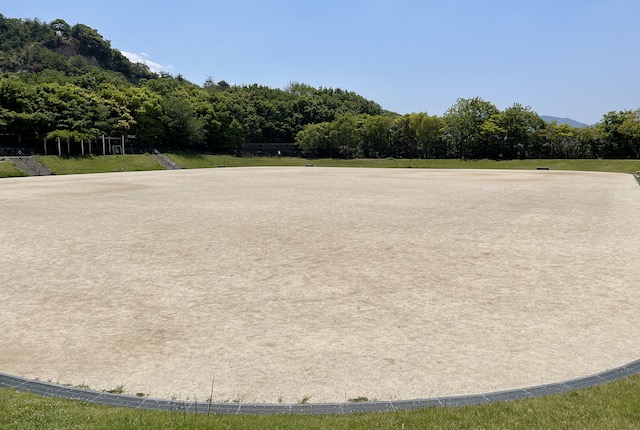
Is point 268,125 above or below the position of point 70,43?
below

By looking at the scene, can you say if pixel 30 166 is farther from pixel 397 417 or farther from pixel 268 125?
pixel 397 417

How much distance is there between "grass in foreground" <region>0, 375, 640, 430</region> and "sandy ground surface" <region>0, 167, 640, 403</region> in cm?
71

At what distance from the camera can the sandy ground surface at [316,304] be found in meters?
5.97

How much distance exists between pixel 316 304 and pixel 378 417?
3.99 meters

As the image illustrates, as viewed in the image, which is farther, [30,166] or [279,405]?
[30,166]

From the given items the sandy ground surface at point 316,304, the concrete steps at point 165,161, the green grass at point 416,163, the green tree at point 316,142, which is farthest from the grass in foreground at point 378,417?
the green tree at point 316,142

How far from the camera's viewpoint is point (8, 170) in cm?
4822

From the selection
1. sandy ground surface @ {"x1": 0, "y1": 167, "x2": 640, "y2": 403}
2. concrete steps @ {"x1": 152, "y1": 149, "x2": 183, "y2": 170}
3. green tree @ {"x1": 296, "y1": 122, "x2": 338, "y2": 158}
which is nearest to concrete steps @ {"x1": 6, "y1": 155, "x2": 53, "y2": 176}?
concrete steps @ {"x1": 152, "y1": 149, "x2": 183, "y2": 170}

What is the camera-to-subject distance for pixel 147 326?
753 cm

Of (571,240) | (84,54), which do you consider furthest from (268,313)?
(84,54)

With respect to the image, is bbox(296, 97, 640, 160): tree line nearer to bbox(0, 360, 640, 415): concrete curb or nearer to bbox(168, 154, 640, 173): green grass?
bbox(168, 154, 640, 173): green grass

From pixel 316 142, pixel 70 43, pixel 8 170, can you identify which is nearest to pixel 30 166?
pixel 8 170

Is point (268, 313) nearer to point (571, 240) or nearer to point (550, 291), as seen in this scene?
point (550, 291)

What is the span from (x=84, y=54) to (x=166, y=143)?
105989 millimetres
